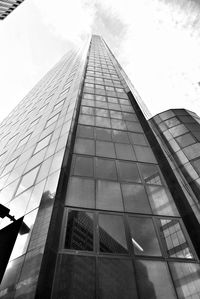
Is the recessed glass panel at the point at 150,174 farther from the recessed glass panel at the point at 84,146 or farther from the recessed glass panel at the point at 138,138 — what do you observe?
the recessed glass panel at the point at 84,146

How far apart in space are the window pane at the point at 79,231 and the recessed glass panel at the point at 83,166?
8.96 feet

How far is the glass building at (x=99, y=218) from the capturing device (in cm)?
748

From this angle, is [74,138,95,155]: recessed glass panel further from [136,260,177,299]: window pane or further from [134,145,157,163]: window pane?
[136,260,177,299]: window pane

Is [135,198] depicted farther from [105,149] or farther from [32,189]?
[32,189]

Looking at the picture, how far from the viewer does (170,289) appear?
763 centimetres

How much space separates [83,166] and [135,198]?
3.39 meters

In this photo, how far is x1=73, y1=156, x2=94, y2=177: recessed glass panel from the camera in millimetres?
12289

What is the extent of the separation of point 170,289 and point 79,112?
13910mm

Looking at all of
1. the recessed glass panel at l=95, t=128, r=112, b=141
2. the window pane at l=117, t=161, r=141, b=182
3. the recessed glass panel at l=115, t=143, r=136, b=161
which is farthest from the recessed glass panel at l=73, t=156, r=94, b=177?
the recessed glass panel at l=95, t=128, r=112, b=141

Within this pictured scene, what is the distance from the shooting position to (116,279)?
300 inches

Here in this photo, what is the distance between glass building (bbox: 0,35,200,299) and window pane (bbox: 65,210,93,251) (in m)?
0.04

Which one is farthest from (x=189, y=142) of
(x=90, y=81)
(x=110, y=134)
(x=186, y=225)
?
(x=90, y=81)

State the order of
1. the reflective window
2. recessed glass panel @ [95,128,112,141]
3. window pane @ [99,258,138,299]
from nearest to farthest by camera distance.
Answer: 1. window pane @ [99,258,138,299]
2. recessed glass panel @ [95,128,112,141]
3. the reflective window

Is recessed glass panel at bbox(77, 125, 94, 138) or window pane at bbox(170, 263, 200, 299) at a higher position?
recessed glass panel at bbox(77, 125, 94, 138)
